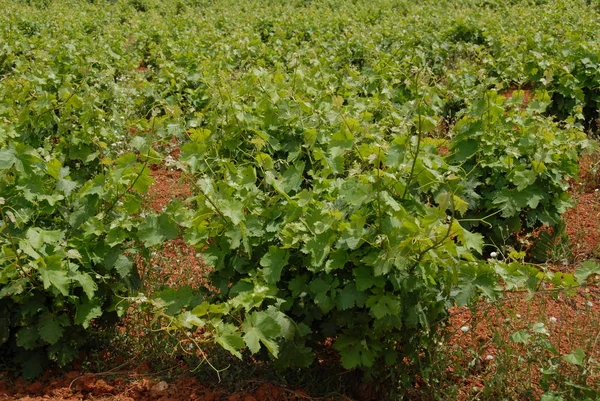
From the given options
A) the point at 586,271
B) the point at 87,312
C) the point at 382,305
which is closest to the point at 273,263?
the point at 382,305

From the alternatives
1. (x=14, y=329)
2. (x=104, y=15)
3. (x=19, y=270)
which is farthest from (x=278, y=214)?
(x=104, y=15)

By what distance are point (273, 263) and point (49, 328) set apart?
1.10 m

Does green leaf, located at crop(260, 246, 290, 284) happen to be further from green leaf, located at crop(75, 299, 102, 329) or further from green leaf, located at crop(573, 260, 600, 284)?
green leaf, located at crop(573, 260, 600, 284)

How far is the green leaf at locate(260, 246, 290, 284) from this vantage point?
3.00m

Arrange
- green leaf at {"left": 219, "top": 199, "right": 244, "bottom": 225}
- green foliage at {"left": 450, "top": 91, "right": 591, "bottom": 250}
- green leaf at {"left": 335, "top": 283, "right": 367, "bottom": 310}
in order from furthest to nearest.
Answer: green foliage at {"left": 450, "top": 91, "right": 591, "bottom": 250}, green leaf at {"left": 219, "top": 199, "right": 244, "bottom": 225}, green leaf at {"left": 335, "top": 283, "right": 367, "bottom": 310}

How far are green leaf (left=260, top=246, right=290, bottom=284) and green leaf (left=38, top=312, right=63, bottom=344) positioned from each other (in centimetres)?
102

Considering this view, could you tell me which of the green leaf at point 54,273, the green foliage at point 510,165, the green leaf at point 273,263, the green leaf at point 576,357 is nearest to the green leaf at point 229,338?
the green leaf at point 273,263

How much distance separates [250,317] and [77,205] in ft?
4.03

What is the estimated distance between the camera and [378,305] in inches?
112

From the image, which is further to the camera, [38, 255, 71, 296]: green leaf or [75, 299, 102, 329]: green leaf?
[75, 299, 102, 329]: green leaf

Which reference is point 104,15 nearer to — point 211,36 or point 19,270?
point 211,36

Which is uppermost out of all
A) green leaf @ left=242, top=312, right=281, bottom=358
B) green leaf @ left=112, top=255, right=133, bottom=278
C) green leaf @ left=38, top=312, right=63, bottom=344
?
green leaf @ left=242, top=312, right=281, bottom=358

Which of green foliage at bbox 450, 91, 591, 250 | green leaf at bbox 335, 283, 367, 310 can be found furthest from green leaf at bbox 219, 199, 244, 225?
green foliage at bbox 450, 91, 591, 250

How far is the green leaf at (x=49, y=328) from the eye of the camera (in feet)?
10.6
